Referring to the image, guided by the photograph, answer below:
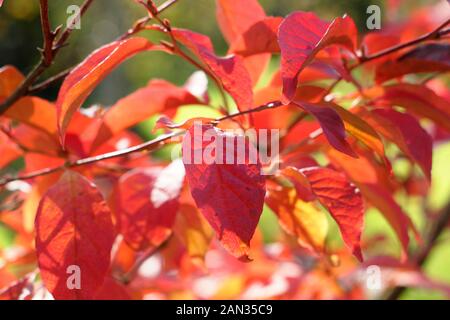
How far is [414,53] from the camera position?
2.07 ft

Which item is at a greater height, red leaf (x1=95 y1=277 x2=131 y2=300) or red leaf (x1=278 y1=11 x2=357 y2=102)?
red leaf (x1=278 y1=11 x2=357 y2=102)

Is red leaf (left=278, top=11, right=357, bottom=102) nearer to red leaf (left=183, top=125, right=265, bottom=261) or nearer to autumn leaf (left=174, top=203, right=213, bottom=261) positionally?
red leaf (left=183, top=125, right=265, bottom=261)

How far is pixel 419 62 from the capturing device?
2.04 feet

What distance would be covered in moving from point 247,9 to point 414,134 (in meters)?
0.19

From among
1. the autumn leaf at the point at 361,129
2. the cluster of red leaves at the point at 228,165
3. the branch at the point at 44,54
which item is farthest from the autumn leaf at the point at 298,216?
the branch at the point at 44,54

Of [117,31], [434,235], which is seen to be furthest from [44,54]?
[117,31]

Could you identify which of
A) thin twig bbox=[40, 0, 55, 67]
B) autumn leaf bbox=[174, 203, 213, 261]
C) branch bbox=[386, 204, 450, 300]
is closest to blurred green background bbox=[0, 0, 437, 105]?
branch bbox=[386, 204, 450, 300]

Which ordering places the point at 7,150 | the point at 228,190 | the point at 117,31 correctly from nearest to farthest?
the point at 228,190 < the point at 7,150 < the point at 117,31

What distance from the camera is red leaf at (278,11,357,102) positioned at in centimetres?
45

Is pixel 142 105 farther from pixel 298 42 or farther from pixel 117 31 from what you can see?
pixel 117 31

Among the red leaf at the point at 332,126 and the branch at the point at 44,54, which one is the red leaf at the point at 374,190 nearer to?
the red leaf at the point at 332,126

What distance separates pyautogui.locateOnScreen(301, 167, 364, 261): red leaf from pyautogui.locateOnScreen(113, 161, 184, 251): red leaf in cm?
13

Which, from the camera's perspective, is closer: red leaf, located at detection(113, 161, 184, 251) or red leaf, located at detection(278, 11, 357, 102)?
red leaf, located at detection(278, 11, 357, 102)

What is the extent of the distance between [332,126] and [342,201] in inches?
3.2
